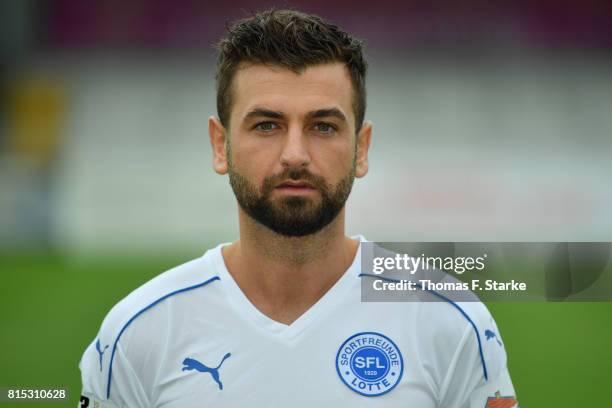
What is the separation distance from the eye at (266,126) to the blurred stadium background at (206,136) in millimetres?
7694

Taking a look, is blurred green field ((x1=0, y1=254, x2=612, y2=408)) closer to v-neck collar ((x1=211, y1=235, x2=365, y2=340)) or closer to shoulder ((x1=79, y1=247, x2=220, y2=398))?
shoulder ((x1=79, y1=247, x2=220, y2=398))

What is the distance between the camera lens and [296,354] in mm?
2830

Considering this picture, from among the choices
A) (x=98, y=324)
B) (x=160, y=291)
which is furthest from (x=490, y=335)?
(x=98, y=324)

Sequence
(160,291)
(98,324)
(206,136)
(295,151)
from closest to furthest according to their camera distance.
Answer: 1. (295,151)
2. (160,291)
3. (98,324)
4. (206,136)

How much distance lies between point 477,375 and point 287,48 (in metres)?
1.36

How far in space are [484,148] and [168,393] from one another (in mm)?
17256

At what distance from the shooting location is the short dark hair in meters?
2.87

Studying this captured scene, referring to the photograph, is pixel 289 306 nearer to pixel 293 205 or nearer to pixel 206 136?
pixel 293 205

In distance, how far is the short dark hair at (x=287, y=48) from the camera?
2.87m

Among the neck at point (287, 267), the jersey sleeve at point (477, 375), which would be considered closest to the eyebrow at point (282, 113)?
the neck at point (287, 267)

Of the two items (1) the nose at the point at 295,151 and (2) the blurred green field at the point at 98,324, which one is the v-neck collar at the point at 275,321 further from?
(2) the blurred green field at the point at 98,324

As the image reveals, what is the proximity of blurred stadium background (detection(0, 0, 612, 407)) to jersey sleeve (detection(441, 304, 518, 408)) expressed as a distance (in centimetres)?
724

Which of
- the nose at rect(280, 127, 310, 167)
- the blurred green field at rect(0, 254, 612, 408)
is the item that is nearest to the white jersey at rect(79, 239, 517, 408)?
the nose at rect(280, 127, 310, 167)

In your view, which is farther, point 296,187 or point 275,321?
point 275,321
